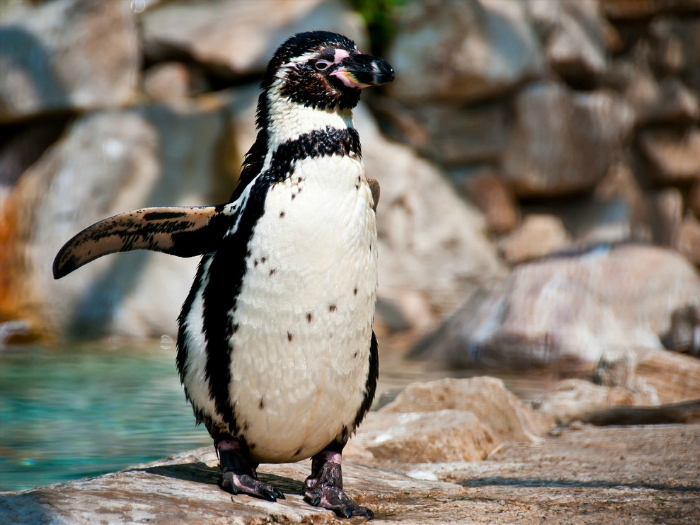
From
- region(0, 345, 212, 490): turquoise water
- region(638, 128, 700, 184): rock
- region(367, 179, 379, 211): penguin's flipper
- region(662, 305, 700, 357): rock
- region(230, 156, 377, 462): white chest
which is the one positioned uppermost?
region(638, 128, 700, 184): rock

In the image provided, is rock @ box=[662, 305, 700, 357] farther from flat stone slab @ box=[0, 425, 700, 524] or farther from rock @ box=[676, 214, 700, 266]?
rock @ box=[676, 214, 700, 266]

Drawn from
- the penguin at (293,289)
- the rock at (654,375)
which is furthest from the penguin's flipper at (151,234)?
the rock at (654,375)

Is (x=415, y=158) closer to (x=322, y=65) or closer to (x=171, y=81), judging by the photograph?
(x=171, y=81)

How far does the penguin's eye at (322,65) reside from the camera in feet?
7.94

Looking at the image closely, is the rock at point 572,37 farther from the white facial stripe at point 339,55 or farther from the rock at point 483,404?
the white facial stripe at point 339,55

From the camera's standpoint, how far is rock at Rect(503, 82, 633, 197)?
913 centimetres

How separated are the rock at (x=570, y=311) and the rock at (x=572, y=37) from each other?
2976 millimetres

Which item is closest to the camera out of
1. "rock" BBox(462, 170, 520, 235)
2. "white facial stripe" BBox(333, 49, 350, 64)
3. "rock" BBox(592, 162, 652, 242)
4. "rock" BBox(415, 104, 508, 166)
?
"white facial stripe" BBox(333, 49, 350, 64)

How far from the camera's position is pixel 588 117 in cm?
934

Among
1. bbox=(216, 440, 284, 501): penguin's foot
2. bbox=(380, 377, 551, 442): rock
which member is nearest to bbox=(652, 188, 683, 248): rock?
bbox=(380, 377, 551, 442): rock

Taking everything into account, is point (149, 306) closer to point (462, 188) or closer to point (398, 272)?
point (398, 272)

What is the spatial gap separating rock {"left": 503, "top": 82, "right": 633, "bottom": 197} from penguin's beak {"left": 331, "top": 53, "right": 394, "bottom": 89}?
6.96m

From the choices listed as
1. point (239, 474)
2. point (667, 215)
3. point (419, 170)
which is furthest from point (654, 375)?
point (667, 215)

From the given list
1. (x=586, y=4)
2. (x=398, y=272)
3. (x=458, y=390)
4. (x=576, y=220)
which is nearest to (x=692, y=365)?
(x=458, y=390)
